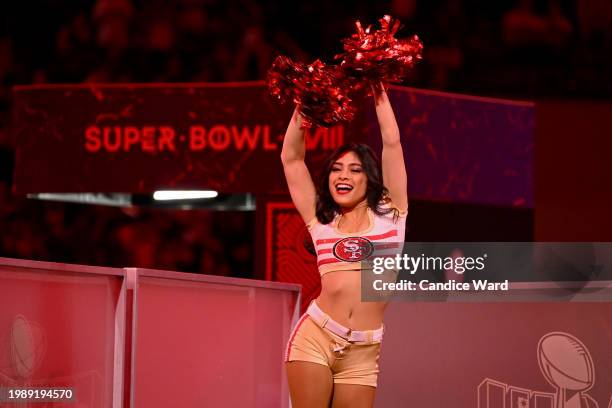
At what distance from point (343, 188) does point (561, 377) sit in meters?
1.05

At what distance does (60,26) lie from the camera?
791 centimetres

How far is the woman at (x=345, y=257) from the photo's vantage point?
A: 3.63m

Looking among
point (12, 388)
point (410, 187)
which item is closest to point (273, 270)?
point (410, 187)

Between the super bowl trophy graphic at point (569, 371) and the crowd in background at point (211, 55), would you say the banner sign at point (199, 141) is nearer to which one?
the crowd in background at point (211, 55)

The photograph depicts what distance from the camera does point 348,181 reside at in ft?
12.3

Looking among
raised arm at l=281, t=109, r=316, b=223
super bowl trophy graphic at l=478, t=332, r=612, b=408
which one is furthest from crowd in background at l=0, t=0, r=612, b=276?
raised arm at l=281, t=109, r=316, b=223

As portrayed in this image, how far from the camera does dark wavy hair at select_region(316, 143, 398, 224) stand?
373 cm

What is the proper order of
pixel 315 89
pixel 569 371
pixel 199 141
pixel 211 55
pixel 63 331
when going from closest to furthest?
1. pixel 63 331
2. pixel 315 89
3. pixel 569 371
4. pixel 199 141
5. pixel 211 55

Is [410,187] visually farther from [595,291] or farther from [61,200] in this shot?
[61,200]

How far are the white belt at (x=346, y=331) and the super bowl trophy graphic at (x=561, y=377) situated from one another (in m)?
0.77

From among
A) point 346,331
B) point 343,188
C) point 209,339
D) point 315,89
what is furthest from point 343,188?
point 209,339

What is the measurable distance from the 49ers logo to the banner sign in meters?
1.94

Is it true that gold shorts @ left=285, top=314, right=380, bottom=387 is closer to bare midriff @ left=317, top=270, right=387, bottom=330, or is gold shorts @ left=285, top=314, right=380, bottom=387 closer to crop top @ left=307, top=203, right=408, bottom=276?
A: bare midriff @ left=317, top=270, right=387, bottom=330

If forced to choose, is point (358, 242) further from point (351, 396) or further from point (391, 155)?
point (351, 396)
